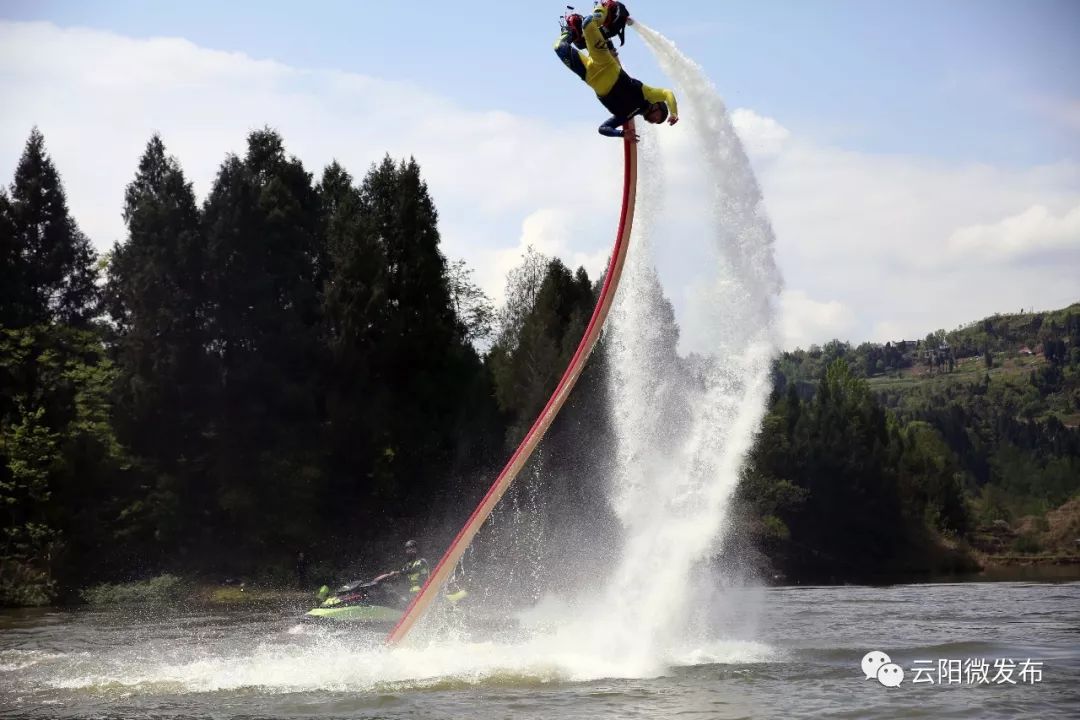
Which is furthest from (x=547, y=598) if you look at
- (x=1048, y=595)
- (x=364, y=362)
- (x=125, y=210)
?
(x=125, y=210)

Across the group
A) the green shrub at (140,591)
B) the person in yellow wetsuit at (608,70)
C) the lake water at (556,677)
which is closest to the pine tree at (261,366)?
the green shrub at (140,591)

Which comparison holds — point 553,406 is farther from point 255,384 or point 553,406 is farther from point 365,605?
point 255,384

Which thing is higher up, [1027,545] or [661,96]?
[661,96]

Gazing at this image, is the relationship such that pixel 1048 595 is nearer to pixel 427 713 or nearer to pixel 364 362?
pixel 427 713

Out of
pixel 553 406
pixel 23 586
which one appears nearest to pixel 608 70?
pixel 553 406

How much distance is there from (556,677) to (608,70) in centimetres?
927

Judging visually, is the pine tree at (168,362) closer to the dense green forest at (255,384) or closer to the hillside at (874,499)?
the dense green forest at (255,384)

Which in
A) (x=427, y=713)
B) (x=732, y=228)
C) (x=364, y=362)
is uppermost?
(x=364, y=362)

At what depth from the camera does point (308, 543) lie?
5050 cm

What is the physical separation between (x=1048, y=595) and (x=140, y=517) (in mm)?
33856

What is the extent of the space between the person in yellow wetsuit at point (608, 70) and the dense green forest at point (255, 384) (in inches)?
1217

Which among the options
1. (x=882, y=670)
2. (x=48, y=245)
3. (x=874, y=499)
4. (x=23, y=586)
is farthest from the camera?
(x=874, y=499)

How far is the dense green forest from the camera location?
47.1 m

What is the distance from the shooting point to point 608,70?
17438 millimetres
